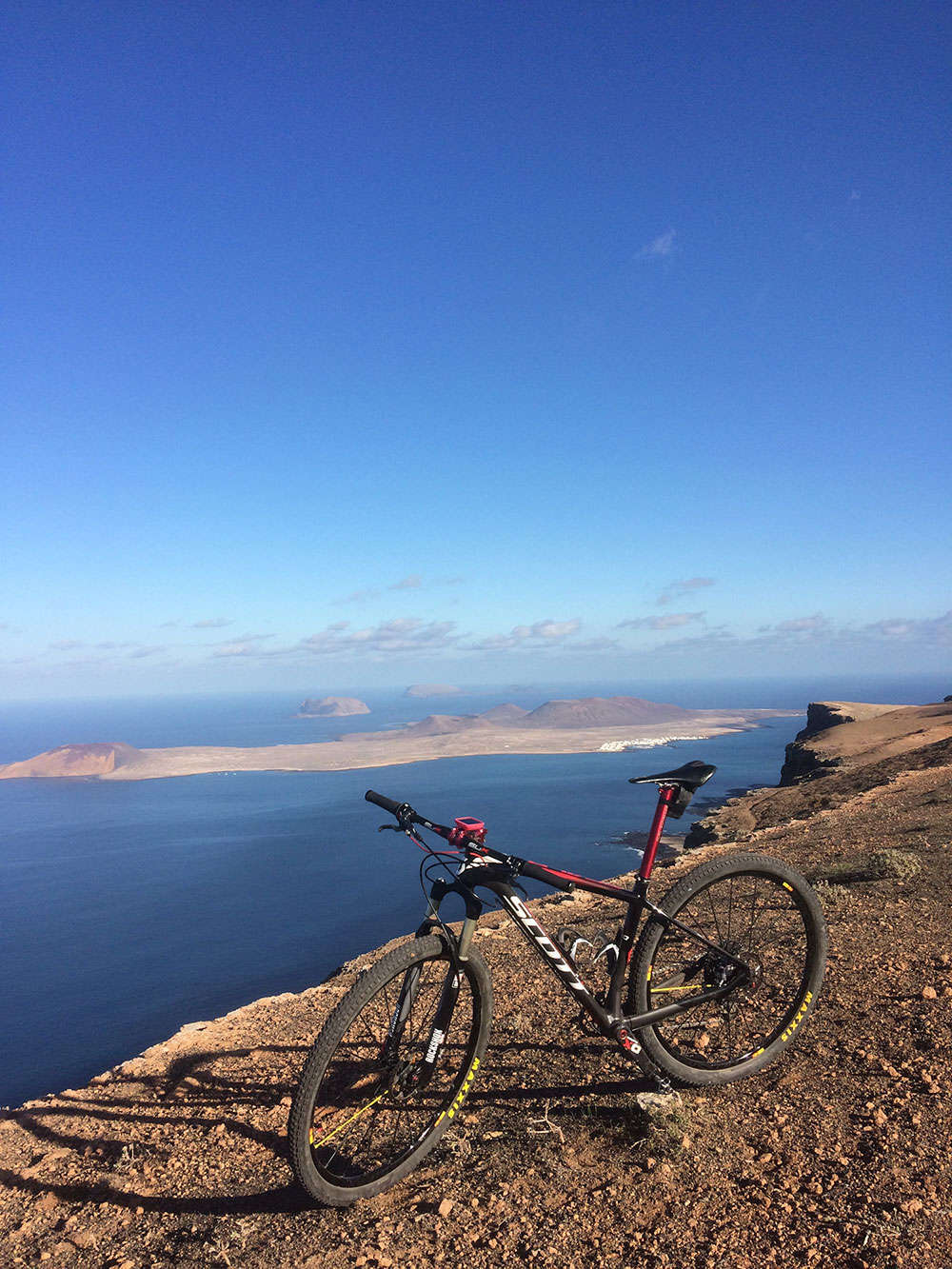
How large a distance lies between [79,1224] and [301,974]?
43872 mm

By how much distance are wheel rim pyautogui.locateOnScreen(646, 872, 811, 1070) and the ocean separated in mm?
38932

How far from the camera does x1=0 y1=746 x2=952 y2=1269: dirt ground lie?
8.98ft

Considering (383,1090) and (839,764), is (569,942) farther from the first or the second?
(839,764)

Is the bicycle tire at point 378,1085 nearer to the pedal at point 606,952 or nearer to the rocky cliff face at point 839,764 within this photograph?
the pedal at point 606,952

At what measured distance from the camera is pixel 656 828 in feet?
12.1

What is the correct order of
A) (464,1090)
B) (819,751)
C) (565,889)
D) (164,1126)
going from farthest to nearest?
1. (819,751)
2. (164,1126)
3. (565,889)
4. (464,1090)

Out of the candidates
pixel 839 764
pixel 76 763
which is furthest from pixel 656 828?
pixel 76 763

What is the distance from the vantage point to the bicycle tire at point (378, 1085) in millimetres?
2936

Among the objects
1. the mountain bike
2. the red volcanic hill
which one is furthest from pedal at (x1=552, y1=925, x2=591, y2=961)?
the red volcanic hill

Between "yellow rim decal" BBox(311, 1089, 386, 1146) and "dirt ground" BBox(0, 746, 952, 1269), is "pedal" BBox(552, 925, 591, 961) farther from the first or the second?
"yellow rim decal" BBox(311, 1089, 386, 1146)

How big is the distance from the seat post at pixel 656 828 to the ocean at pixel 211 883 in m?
39.6

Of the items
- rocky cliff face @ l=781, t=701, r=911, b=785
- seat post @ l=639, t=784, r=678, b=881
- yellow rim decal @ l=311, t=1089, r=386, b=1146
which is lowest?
rocky cliff face @ l=781, t=701, r=911, b=785

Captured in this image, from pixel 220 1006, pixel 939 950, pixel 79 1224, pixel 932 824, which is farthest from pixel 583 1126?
pixel 220 1006

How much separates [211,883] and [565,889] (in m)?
74.8
